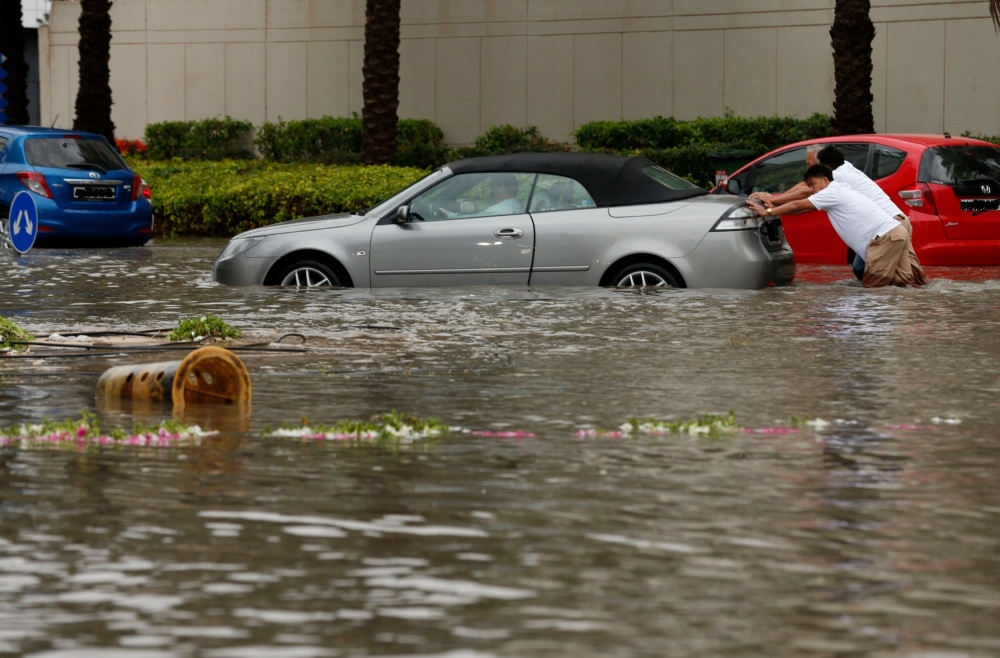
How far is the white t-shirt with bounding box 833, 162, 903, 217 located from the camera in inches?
579

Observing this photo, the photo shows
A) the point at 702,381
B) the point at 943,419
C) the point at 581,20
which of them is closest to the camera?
the point at 943,419

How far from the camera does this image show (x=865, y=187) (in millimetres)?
14805

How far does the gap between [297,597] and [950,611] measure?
177 cm

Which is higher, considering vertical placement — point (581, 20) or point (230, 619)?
point (581, 20)

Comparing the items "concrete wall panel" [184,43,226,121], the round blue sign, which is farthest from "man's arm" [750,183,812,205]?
"concrete wall panel" [184,43,226,121]

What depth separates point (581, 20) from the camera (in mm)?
31016

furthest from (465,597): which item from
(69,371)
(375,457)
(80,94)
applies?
(80,94)

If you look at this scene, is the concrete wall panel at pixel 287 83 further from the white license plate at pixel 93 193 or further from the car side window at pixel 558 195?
the car side window at pixel 558 195

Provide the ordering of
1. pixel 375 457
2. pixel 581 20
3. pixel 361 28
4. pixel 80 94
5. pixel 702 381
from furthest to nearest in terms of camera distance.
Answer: pixel 361 28
pixel 581 20
pixel 80 94
pixel 702 381
pixel 375 457

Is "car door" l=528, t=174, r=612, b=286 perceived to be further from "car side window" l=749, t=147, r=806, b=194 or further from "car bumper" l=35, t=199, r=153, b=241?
"car bumper" l=35, t=199, r=153, b=241

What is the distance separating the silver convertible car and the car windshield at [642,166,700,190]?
18 millimetres

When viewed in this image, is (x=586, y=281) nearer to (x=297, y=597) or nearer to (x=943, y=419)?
(x=943, y=419)

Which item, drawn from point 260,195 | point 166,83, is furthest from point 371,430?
point 166,83

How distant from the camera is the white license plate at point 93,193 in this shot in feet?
67.9
